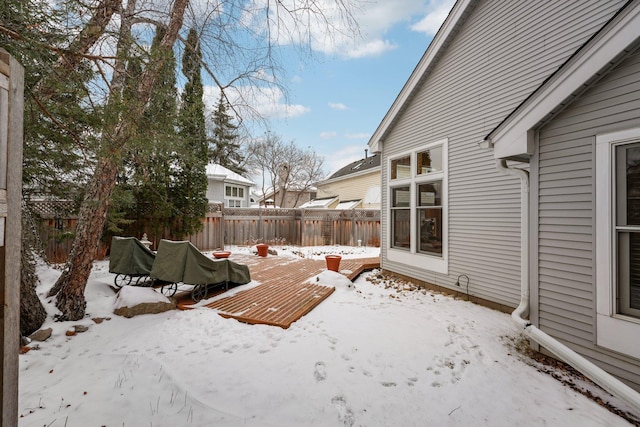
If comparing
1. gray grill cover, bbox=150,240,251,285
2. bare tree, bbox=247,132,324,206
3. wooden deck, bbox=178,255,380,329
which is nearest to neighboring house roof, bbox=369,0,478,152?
wooden deck, bbox=178,255,380,329

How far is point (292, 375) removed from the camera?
302cm

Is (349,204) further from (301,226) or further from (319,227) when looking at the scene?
(301,226)

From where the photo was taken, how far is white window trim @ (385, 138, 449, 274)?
5.94m

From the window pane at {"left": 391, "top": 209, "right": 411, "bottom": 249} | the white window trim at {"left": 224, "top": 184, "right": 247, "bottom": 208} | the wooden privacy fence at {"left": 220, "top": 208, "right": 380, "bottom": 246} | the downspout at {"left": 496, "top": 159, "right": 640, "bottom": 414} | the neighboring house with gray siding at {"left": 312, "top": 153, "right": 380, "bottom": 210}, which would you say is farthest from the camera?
the white window trim at {"left": 224, "top": 184, "right": 247, "bottom": 208}

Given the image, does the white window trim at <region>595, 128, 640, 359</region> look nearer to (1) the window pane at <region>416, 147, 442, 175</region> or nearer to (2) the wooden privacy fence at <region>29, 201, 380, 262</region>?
(1) the window pane at <region>416, 147, 442, 175</region>

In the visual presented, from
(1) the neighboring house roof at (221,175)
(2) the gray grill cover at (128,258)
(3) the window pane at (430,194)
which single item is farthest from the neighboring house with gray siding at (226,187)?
(3) the window pane at (430,194)

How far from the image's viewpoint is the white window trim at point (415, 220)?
5.94 meters

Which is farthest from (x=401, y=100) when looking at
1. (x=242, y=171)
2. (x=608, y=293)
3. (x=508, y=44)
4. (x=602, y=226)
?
(x=242, y=171)

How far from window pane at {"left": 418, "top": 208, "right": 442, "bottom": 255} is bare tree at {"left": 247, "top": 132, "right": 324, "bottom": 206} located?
2007cm

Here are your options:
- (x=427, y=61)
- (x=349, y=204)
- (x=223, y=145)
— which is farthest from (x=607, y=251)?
(x=223, y=145)

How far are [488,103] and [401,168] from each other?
245cm

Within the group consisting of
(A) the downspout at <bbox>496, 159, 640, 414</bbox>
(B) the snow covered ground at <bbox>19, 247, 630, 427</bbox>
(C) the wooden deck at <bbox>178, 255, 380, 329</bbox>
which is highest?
(A) the downspout at <bbox>496, 159, 640, 414</bbox>

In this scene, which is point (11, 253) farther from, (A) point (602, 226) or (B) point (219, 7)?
(B) point (219, 7)

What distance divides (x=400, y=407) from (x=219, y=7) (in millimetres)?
6422
